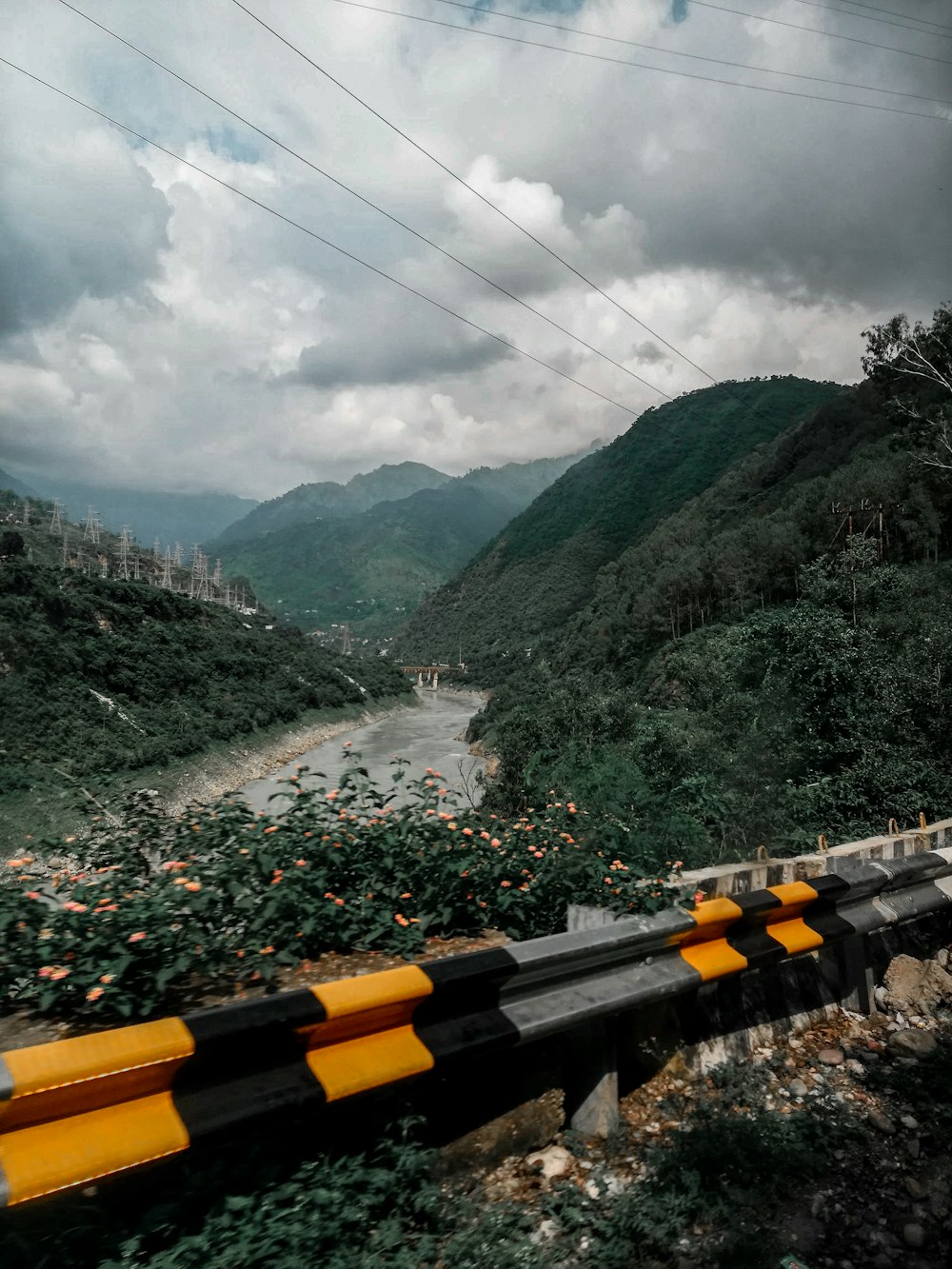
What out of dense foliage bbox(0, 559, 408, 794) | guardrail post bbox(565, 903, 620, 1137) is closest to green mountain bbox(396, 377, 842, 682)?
dense foliage bbox(0, 559, 408, 794)

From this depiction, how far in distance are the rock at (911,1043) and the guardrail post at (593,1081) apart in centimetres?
165

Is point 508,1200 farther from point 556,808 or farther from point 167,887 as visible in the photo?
point 556,808

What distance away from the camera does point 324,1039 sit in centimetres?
231

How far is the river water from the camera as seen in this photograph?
4515 centimetres

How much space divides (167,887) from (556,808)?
2.40 m

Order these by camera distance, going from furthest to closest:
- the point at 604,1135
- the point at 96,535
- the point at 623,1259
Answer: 1. the point at 96,535
2. the point at 604,1135
3. the point at 623,1259

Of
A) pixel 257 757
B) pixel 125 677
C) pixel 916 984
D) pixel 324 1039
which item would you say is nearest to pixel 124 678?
pixel 125 677

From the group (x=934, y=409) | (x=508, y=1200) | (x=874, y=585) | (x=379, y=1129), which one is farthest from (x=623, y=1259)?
(x=934, y=409)

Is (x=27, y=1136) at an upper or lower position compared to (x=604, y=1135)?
upper

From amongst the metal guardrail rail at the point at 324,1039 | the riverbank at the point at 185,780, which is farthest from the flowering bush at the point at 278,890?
the metal guardrail rail at the point at 324,1039

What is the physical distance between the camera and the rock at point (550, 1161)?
2.80 meters

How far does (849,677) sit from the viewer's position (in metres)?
12.6

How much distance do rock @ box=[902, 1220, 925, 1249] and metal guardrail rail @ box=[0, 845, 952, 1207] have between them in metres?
0.95

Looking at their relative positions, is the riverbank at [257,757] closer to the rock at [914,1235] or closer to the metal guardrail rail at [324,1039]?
the metal guardrail rail at [324,1039]
